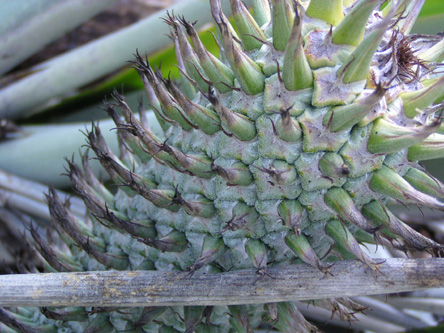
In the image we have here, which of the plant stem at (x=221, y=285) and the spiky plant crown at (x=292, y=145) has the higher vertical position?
the spiky plant crown at (x=292, y=145)

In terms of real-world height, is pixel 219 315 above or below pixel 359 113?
below

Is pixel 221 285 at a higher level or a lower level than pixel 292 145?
lower

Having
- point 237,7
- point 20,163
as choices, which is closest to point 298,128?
point 237,7

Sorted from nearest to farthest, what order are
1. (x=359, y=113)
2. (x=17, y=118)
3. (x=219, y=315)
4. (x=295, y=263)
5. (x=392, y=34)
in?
(x=359, y=113) < (x=392, y=34) < (x=295, y=263) < (x=219, y=315) < (x=17, y=118)

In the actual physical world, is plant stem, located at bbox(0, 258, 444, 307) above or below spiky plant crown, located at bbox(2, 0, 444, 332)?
below

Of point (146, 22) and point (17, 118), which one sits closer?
point (146, 22)

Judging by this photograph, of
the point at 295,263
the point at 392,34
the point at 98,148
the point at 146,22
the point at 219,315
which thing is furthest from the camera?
the point at 146,22

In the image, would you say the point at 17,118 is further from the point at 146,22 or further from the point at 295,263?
the point at 295,263

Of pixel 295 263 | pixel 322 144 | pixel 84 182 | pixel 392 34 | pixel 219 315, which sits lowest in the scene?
pixel 219 315
